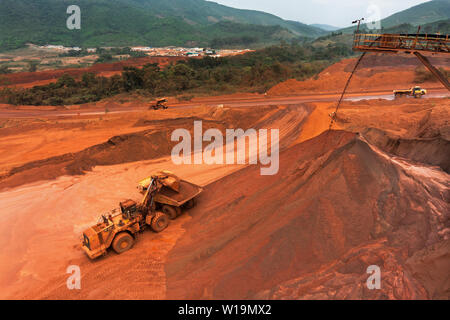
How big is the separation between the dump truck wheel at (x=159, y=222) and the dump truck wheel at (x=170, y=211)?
15.6 inches

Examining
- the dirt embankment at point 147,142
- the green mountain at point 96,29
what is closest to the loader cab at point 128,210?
Answer: the dirt embankment at point 147,142

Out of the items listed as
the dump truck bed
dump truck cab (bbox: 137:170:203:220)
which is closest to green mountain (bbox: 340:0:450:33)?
the dump truck bed

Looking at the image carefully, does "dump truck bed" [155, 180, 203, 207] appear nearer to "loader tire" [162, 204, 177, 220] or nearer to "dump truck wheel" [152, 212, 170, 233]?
"loader tire" [162, 204, 177, 220]

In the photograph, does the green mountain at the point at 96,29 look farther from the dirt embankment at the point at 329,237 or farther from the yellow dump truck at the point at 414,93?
the dirt embankment at the point at 329,237

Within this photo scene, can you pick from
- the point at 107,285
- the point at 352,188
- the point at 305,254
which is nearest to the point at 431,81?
the point at 352,188

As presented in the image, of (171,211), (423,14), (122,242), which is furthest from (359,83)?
(423,14)

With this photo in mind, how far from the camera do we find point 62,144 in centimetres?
1861

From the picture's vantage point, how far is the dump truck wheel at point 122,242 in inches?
344

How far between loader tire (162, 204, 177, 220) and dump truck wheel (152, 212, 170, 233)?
396mm

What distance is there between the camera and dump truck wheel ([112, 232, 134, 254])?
8.74 m

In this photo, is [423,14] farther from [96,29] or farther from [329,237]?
[329,237]

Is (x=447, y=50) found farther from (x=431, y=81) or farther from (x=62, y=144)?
(x=431, y=81)

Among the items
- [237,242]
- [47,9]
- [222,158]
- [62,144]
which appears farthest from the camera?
[47,9]

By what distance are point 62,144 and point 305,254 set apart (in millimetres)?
18404
